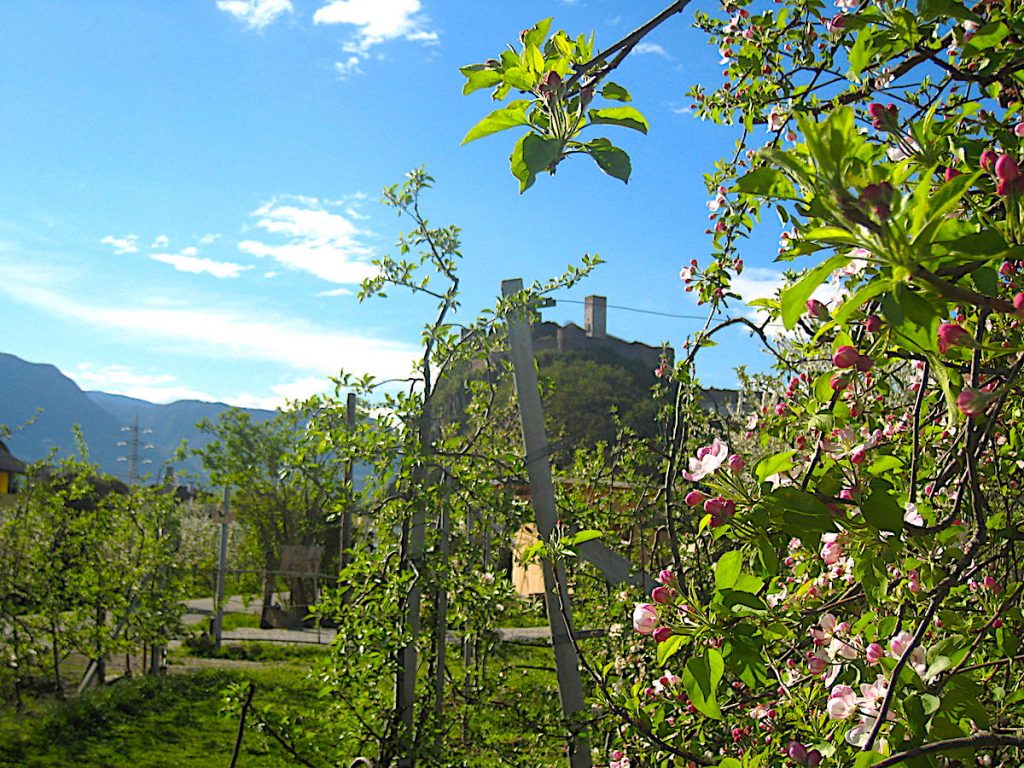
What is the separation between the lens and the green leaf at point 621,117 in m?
0.99

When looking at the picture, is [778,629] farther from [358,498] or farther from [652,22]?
[358,498]

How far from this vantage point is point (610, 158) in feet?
3.11

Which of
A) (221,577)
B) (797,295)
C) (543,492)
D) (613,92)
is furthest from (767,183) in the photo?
(221,577)

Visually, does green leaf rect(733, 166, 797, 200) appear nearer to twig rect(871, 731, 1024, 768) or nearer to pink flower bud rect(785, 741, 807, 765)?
twig rect(871, 731, 1024, 768)

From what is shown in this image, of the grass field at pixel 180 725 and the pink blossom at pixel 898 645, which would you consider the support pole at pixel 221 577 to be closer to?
the grass field at pixel 180 725

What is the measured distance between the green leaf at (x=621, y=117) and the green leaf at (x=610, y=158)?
0.13ft

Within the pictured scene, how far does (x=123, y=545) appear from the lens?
763 centimetres

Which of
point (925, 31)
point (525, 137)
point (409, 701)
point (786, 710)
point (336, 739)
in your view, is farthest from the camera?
point (336, 739)

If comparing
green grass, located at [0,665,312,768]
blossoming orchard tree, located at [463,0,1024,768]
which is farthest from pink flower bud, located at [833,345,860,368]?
green grass, located at [0,665,312,768]

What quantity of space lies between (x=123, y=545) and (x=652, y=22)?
300 inches

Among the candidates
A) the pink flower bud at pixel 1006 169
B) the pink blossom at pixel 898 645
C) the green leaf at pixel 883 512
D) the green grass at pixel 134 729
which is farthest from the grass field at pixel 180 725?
the pink flower bud at pixel 1006 169

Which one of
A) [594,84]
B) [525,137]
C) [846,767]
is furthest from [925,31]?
[846,767]

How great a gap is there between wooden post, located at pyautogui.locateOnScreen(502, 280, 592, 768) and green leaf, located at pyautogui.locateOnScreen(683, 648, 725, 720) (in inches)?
80.0

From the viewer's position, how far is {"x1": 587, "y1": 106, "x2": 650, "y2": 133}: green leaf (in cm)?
99
